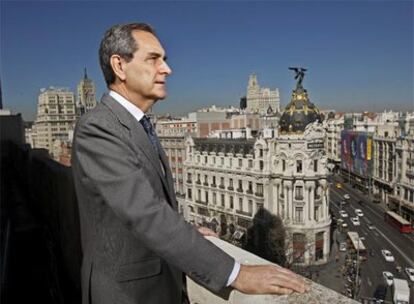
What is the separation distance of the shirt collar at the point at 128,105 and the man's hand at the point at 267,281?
2.77 feet

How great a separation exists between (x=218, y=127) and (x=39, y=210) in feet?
117

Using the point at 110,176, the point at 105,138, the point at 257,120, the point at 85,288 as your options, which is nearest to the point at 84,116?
the point at 105,138

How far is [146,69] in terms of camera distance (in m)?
1.85

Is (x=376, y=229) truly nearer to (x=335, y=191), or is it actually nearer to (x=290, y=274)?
(x=335, y=191)

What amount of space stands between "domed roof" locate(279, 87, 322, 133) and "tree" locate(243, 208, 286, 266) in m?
6.04

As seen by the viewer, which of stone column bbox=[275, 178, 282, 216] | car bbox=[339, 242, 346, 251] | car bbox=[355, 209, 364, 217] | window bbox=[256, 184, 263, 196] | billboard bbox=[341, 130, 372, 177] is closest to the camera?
stone column bbox=[275, 178, 282, 216]

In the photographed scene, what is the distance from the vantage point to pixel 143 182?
1.57m

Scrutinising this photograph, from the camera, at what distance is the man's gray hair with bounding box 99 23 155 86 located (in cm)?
180

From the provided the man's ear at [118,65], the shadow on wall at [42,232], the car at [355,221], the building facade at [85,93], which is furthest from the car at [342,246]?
the building facade at [85,93]

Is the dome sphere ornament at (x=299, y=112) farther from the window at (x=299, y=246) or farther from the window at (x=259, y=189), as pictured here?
the window at (x=299, y=246)

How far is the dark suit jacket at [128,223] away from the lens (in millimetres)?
1559

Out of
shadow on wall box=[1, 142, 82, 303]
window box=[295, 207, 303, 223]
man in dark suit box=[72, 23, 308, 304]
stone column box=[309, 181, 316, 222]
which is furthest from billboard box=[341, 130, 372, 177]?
man in dark suit box=[72, 23, 308, 304]

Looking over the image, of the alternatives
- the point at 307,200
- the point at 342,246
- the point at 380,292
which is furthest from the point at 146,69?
the point at 342,246

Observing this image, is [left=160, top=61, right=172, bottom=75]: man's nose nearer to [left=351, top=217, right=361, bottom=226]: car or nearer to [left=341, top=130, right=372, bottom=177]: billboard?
[left=351, top=217, right=361, bottom=226]: car
